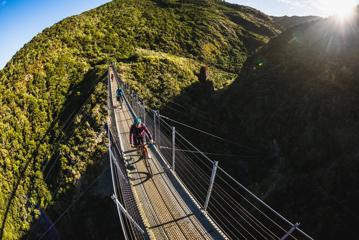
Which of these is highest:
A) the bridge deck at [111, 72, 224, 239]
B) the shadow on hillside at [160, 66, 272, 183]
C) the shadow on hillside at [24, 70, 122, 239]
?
the bridge deck at [111, 72, 224, 239]

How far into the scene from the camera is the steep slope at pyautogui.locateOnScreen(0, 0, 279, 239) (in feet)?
78.6

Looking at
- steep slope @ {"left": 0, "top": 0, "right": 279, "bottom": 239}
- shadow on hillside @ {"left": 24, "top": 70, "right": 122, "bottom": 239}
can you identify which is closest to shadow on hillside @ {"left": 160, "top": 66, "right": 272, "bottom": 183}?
steep slope @ {"left": 0, "top": 0, "right": 279, "bottom": 239}

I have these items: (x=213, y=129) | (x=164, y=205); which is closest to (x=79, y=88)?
(x=213, y=129)

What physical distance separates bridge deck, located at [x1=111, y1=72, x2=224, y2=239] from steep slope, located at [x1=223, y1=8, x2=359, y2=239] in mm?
8139

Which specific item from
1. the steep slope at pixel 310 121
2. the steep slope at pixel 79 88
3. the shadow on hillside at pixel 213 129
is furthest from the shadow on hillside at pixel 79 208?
the steep slope at pixel 310 121

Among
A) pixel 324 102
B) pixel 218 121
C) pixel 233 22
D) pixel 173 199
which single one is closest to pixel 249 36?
pixel 233 22

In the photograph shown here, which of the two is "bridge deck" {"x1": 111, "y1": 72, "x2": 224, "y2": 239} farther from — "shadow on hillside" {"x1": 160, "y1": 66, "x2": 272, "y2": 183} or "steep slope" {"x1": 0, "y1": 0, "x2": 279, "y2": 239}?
"steep slope" {"x1": 0, "y1": 0, "x2": 279, "y2": 239}

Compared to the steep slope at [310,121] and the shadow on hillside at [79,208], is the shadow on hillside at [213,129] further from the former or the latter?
the shadow on hillside at [79,208]

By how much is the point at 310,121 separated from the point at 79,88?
2880cm

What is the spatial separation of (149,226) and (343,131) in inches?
573

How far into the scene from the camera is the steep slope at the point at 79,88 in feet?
78.6

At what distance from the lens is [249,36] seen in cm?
6725

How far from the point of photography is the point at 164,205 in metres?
9.60

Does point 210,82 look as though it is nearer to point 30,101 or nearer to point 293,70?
point 293,70
